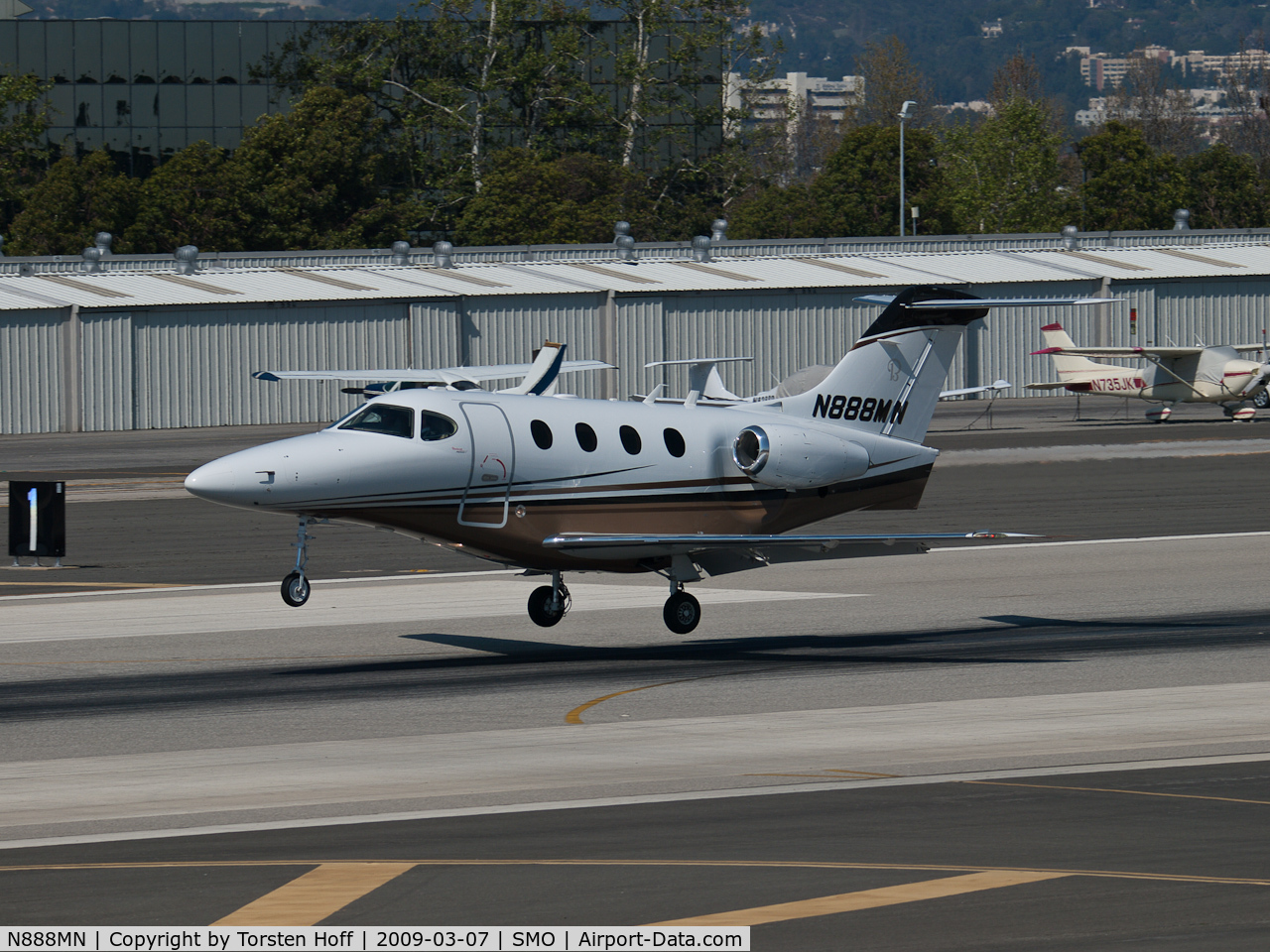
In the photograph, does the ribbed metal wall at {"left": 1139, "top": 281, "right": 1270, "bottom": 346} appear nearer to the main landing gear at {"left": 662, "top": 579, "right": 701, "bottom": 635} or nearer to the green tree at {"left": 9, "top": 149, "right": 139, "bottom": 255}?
the green tree at {"left": 9, "top": 149, "right": 139, "bottom": 255}

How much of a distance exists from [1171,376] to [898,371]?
46555mm

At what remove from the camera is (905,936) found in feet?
39.8

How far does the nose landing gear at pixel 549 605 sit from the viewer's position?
92.8 feet

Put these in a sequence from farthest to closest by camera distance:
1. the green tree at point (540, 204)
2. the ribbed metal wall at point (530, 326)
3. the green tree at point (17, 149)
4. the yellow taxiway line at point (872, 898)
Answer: the green tree at point (17, 149) < the green tree at point (540, 204) < the ribbed metal wall at point (530, 326) < the yellow taxiway line at point (872, 898)

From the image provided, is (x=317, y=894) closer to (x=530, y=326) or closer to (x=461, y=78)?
(x=530, y=326)

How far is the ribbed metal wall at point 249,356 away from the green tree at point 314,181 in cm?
2919

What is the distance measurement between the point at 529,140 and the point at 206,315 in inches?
2137

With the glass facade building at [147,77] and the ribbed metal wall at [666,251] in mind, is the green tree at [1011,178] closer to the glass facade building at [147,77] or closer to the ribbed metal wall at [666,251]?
the ribbed metal wall at [666,251]

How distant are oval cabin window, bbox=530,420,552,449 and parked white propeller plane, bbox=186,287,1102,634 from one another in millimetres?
20

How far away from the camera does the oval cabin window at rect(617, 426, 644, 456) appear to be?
27531 millimetres

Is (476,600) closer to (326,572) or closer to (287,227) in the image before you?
(326,572)

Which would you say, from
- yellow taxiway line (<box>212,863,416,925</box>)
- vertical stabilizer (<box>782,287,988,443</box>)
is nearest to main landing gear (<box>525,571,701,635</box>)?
vertical stabilizer (<box>782,287,988,443</box>)

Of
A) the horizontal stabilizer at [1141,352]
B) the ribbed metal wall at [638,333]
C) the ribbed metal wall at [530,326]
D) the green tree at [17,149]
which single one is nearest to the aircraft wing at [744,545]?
the horizontal stabilizer at [1141,352]

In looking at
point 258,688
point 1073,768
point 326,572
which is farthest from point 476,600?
point 1073,768
